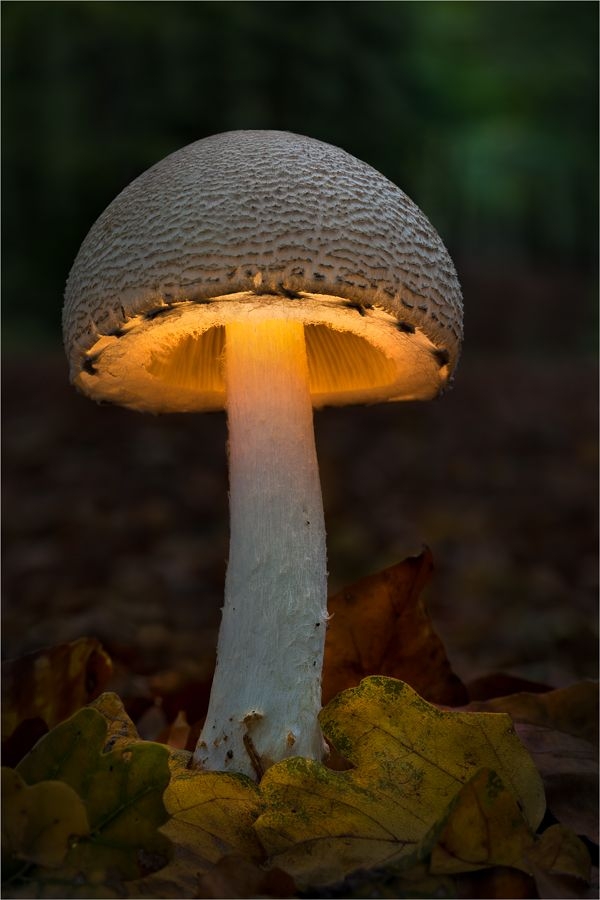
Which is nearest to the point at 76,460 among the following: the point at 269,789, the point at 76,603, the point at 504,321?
the point at 76,603

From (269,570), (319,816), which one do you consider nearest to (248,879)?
(319,816)

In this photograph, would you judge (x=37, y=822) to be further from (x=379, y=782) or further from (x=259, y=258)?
(x=259, y=258)

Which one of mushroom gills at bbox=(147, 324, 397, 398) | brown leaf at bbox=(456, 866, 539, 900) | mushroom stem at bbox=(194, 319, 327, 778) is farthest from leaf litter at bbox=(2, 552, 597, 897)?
mushroom gills at bbox=(147, 324, 397, 398)

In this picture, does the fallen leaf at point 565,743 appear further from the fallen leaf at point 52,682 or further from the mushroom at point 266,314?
the fallen leaf at point 52,682

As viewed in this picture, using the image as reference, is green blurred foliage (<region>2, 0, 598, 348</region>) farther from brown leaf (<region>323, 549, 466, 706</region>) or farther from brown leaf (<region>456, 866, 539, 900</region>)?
brown leaf (<region>456, 866, 539, 900</region>)

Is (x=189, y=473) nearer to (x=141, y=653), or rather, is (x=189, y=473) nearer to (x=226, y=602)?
(x=141, y=653)

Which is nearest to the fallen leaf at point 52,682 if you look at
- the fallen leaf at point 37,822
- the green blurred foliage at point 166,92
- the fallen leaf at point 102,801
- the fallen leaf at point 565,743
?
the fallen leaf at point 102,801
